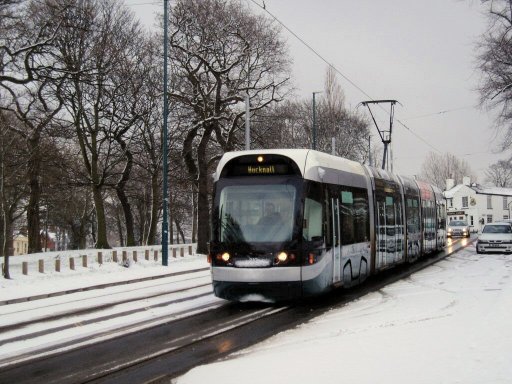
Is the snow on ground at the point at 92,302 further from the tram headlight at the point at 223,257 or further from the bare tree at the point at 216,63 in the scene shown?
the bare tree at the point at 216,63

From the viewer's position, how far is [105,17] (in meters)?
30.8

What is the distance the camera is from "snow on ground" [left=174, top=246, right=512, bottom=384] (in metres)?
6.26

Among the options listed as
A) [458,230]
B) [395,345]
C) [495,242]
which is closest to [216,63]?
[495,242]

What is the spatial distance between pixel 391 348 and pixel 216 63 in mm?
25454

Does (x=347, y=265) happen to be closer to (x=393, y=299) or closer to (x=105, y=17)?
(x=393, y=299)

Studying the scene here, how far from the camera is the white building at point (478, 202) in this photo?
9581 centimetres

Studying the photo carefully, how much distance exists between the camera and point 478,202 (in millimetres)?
95750

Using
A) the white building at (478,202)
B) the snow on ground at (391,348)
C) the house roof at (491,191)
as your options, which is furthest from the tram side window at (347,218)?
the house roof at (491,191)

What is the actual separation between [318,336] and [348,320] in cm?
143

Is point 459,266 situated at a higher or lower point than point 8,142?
lower

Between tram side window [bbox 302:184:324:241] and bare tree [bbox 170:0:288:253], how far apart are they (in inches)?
688

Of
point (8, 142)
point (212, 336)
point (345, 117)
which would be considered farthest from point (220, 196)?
point (345, 117)

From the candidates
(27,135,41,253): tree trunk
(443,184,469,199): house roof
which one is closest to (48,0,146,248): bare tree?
(27,135,41,253): tree trunk

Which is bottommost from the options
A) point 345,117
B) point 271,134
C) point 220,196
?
point 220,196
